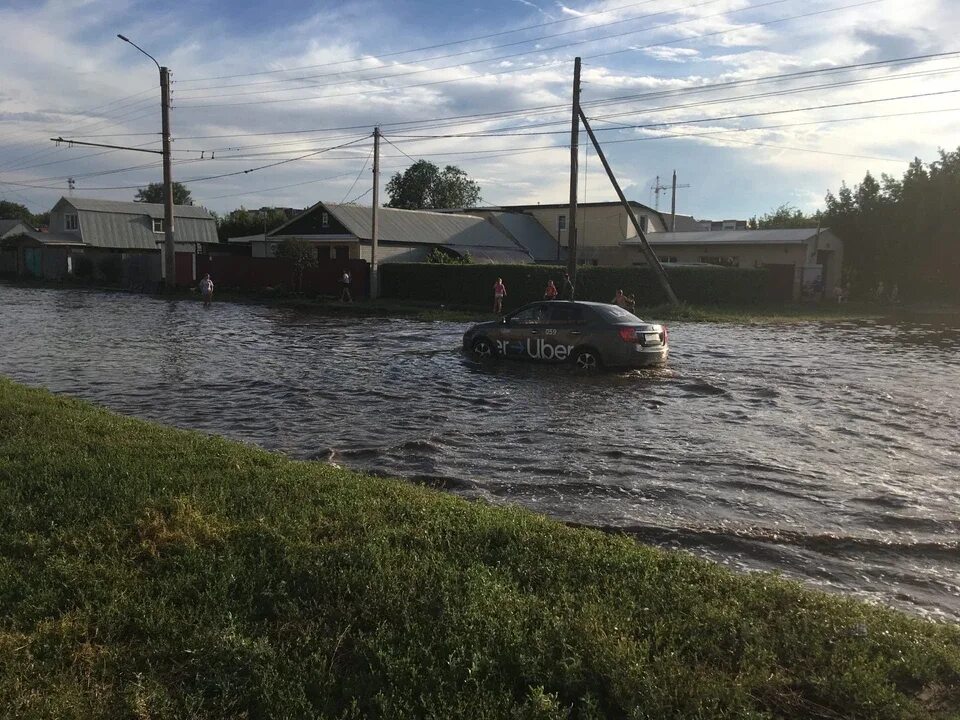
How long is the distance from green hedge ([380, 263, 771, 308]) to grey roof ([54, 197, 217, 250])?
30.4m

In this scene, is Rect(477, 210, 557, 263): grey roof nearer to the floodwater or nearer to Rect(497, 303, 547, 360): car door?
the floodwater

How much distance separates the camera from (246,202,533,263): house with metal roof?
46.5 meters

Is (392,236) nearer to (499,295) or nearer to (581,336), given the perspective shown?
(499,295)

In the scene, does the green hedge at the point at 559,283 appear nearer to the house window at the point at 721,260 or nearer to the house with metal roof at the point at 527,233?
the house window at the point at 721,260

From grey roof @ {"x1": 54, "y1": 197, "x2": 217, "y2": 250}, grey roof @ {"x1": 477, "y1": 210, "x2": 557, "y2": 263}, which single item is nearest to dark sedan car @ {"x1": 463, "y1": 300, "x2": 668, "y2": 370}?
grey roof @ {"x1": 477, "y1": 210, "x2": 557, "y2": 263}

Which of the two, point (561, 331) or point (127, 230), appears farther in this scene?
point (127, 230)

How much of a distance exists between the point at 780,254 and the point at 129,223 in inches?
1890

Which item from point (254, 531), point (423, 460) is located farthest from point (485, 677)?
point (423, 460)

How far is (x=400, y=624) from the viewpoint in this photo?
416 centimetres

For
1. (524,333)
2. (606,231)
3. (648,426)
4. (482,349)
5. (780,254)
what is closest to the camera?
(648,426)

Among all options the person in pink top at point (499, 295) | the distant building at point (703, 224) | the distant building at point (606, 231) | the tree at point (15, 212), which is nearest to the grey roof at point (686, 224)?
the distant building at point (703, 224)

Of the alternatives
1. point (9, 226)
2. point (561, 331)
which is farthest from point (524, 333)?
point (9, 226)

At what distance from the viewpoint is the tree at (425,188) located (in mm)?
89875

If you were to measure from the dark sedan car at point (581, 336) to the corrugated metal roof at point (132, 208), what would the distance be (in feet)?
182
